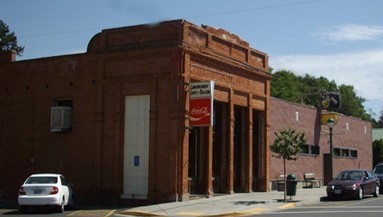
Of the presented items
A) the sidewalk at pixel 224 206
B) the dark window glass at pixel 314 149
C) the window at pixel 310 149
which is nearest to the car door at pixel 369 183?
the sidewalk at pixel 224 206

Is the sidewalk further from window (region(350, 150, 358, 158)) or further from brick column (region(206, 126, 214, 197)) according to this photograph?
window (region(350, 150, 358, 158))

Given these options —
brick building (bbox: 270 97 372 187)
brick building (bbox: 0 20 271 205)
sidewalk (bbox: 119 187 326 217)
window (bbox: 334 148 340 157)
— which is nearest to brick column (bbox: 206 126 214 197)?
brick building (bbox: 0 20 271 205)

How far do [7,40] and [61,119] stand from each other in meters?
43.9

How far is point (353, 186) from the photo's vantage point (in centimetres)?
2694

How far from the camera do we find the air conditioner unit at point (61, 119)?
2859 centimetres

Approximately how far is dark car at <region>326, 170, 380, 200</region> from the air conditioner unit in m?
13.4

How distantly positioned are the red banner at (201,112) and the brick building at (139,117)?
33 cm

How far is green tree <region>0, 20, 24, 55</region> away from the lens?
6844 cm

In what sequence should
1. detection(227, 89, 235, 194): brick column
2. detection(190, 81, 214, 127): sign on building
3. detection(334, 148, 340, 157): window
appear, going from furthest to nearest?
detection(334, 148, 340, 157): window
detection(227, 89, 235, 194): brick column
detection(190, 81, 214, 127): sign on building

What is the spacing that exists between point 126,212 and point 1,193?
11940mm

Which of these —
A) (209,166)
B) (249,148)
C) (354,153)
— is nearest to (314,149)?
(354,153)

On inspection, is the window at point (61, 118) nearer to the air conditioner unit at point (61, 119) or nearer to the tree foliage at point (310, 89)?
the air conditioner unit at point (61, 119)

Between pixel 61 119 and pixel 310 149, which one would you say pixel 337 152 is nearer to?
pixel 310 149

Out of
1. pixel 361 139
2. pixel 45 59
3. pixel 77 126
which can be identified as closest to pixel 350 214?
pixel 77 126
